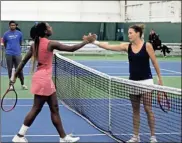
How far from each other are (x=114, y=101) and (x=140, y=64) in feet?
9.90

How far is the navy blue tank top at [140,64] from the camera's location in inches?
220

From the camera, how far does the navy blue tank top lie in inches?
220

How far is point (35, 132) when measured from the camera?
665 cm

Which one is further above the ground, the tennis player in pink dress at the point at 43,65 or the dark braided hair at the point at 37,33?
the dark braided hair at the point at 37,33

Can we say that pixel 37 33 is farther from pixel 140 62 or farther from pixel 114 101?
pixel 114 101

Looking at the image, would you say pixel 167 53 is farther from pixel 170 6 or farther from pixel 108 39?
pixel 108 39

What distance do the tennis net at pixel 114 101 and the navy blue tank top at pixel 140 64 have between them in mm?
144

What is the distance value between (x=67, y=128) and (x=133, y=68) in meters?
1.81

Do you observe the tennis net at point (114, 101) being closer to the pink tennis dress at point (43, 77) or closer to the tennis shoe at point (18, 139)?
the pink tennis dress at point (43, 77)

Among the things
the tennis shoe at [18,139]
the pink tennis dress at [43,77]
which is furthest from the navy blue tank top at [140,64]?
the tennis shoe at [18,139]

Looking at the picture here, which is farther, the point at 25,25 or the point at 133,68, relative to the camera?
the point at 25,25

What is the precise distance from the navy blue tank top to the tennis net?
5.7 inches

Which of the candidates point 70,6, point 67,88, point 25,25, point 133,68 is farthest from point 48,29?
point 25,25

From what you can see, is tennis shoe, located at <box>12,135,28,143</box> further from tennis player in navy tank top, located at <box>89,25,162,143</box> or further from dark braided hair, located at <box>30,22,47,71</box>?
tennis player in navy tank top, located at <box>89,25,162,143</box>
